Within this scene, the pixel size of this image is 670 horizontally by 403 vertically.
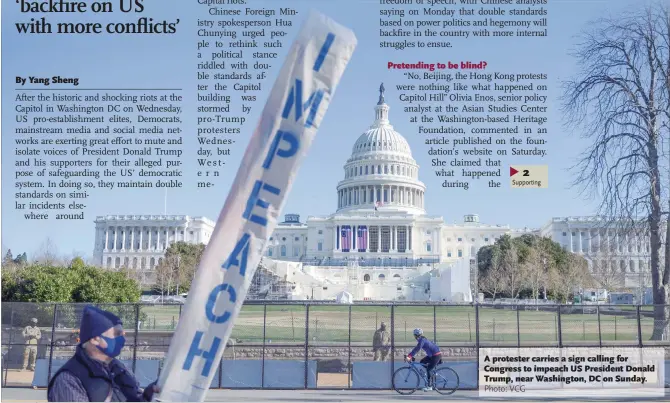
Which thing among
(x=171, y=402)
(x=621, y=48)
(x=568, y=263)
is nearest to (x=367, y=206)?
(x=568, y=263)

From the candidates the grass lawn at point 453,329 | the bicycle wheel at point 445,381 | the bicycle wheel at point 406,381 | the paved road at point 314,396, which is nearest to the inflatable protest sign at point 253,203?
the paved road at point 314,396

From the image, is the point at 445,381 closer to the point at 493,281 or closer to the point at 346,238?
the point at 493,281

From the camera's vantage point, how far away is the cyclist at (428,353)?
12.0 m

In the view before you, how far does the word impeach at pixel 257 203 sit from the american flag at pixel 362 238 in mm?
101560

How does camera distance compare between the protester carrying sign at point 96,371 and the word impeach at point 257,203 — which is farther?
the protester carrying sign at point 96,371

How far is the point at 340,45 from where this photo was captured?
2252 mm

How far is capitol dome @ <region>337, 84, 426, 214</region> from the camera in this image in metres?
104

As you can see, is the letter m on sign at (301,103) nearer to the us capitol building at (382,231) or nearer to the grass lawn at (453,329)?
the grass lawn at (453,329)

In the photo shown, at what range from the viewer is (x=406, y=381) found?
13.0 metres

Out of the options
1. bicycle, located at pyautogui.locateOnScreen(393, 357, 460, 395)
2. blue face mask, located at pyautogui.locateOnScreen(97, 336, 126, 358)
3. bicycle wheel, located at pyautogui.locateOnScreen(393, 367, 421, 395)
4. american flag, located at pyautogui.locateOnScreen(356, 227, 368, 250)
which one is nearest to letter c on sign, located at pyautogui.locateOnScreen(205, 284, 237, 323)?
blue face mask, located at pyautogui.locateOnScreen(97, 336, 126, 358)

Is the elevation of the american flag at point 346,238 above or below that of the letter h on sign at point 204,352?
above

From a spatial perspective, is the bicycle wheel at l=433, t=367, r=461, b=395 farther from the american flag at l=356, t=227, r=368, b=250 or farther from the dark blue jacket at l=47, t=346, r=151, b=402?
the american flag at l=356, t=227, r=368, b=250

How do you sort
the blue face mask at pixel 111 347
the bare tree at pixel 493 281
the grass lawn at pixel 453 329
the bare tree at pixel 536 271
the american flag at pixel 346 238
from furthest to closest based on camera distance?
1. the american flag at pixel 346 238
2. the bare tree at pixel 493 281
3. the bare tree at pixel 536 271
4. the grass lawn at pixel 453 329
5. the blue face mask at pixel 111 347

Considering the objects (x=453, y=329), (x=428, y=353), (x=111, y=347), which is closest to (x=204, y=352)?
(x=111, y=347)
